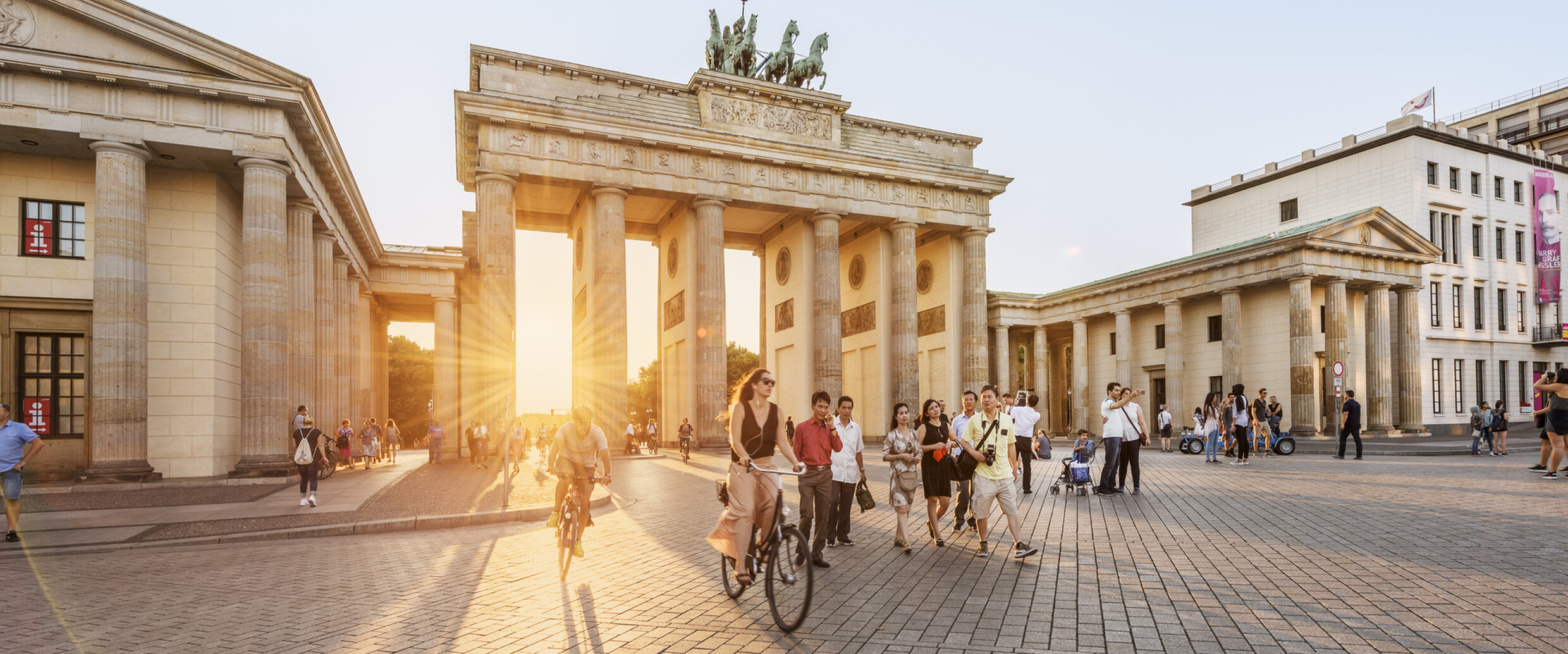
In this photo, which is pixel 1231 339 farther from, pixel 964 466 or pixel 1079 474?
pixel 964 466

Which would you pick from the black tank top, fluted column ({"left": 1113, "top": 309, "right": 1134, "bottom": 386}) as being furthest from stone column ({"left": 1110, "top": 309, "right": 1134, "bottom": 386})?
the black tank top

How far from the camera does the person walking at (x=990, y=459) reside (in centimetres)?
884

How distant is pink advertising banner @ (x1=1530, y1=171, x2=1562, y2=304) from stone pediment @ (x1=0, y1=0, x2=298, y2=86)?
61385mm

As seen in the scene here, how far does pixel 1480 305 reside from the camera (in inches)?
1804

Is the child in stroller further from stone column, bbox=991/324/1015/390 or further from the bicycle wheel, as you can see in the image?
Result: stone column, bbox=991/324/1015/390

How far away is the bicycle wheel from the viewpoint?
19.1ft

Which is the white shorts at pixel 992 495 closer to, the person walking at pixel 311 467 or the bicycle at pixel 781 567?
the bicycle at pixel 781 567

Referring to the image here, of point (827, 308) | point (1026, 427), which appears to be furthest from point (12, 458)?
point (827, 308)

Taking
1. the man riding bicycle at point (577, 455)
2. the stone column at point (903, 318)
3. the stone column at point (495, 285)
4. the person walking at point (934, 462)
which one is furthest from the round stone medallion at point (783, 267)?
the man riding bicycle at point (577, 455)

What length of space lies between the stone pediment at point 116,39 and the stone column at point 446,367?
17085 mm

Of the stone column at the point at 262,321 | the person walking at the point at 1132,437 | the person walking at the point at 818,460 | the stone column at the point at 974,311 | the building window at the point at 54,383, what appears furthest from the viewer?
the stone column at the point at 974,311

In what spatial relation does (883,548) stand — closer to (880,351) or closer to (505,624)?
(505,624)

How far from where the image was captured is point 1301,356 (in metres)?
36.0

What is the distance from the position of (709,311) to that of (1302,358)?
25.3 metres
